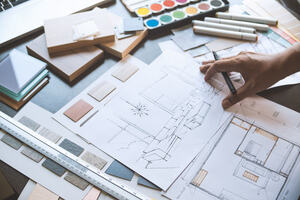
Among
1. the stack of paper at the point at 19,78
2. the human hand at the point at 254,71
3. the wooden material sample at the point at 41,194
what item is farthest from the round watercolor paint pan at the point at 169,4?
the wooden material sample at the point at 41,194

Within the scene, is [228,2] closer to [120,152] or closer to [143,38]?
[143,38]

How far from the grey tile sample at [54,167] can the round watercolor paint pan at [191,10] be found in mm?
701

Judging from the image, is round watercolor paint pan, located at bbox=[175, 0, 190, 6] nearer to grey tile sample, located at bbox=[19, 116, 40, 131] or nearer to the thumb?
the thumb

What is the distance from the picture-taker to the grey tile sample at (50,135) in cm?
87

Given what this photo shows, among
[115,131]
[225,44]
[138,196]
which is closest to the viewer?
[138,196]

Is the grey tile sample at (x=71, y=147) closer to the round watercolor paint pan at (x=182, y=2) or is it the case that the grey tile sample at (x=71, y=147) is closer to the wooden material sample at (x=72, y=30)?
the wooden material sample at (x=72, y=30)

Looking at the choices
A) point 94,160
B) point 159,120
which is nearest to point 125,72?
point 159,120

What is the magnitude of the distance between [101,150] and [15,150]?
0.23 meters

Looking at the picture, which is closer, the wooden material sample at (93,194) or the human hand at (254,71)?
the wooden material sample at (93,194)

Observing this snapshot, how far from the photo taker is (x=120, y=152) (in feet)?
2.80

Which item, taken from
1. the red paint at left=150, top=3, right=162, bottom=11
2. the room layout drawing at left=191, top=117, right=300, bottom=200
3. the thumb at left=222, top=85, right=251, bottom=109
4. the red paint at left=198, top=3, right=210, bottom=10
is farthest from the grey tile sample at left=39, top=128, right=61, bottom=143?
the red paint at left=198, top=3, right=210, bottom=10

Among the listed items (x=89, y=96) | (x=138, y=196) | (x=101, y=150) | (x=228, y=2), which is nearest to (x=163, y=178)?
(x=138, y=196)

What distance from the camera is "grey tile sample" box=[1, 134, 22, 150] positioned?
0.86 metres

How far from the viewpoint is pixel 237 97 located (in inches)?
37.3
